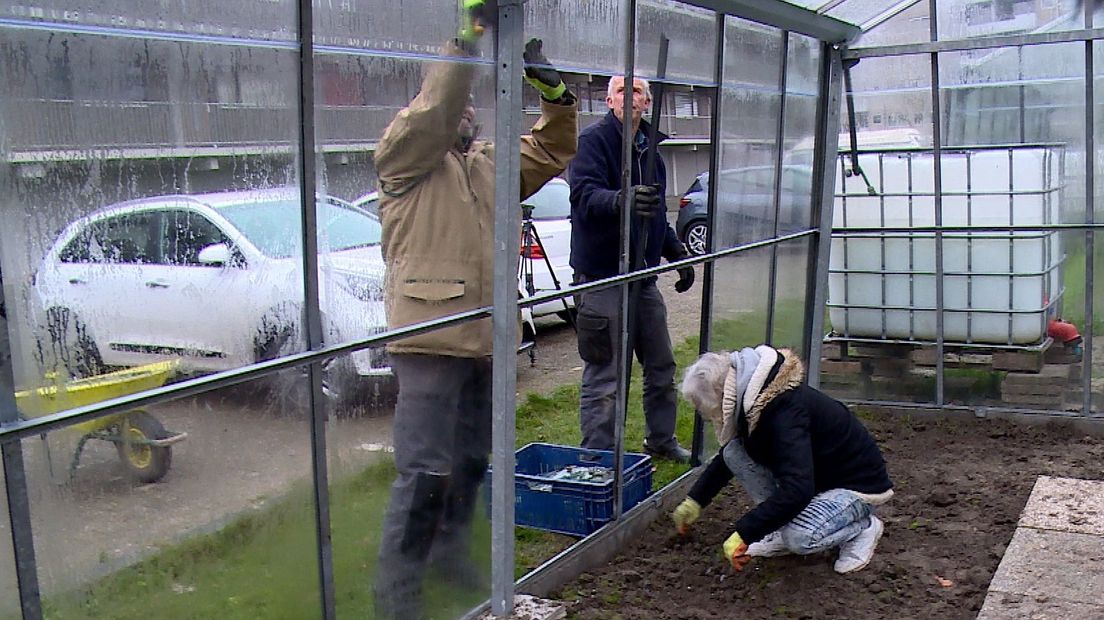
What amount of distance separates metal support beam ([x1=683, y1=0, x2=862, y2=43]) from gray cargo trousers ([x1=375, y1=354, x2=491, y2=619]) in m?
2.13

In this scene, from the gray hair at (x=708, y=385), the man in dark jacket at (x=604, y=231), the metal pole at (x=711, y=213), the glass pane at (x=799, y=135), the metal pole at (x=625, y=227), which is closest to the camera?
the gray hair at (x=708, y=385)

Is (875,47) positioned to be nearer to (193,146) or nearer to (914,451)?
(914,451)

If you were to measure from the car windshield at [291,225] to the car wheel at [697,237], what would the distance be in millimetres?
A: 2676

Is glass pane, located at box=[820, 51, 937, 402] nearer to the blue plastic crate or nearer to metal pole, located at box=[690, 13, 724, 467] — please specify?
metal pole, located at box=[690, 13, 724, 467]

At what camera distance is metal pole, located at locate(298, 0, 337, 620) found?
9.82 feet

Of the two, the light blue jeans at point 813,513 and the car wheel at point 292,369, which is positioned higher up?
the car wheel at point 292,369

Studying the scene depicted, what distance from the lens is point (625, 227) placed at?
4695mm

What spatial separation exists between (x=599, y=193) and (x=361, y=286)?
6.12 feet

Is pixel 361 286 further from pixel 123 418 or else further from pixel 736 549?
pixel 736 549

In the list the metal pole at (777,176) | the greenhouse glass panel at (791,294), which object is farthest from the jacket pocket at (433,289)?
the greenhouse glass panel at (791,294)

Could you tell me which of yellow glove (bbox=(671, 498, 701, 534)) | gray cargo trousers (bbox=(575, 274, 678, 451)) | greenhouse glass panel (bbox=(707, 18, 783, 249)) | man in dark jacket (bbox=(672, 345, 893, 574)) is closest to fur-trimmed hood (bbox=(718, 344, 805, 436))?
man in dark jacket (bbox=(672, 345, 893, 574))

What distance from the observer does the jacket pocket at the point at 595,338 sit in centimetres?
499

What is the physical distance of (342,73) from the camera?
10.2 feet

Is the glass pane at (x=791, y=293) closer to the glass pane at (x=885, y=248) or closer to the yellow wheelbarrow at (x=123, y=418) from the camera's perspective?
the glass pane at (x=885, y=248)
